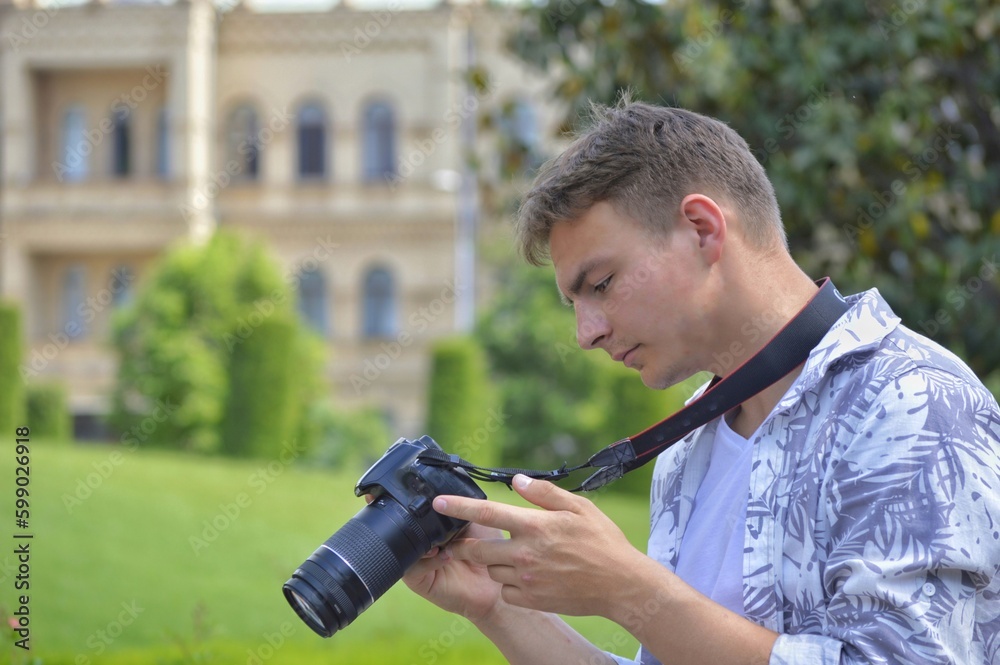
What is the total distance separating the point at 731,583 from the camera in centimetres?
180

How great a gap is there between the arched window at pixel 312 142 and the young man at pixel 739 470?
945 inches

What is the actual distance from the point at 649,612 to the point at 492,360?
16.0 meters

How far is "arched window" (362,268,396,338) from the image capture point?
25.1m

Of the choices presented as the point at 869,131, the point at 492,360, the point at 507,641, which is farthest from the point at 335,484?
the point at 507,641

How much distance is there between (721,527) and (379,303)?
922 inches

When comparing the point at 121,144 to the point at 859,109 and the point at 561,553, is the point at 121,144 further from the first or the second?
the point at 561,553

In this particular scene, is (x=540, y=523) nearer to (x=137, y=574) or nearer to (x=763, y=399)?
(x=763, y=399)

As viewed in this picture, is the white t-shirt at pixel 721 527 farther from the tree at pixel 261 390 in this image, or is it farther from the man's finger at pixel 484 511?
the tree at pixel 261 390

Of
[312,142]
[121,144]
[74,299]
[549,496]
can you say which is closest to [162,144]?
→ [121,144]

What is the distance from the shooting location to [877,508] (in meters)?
1.53

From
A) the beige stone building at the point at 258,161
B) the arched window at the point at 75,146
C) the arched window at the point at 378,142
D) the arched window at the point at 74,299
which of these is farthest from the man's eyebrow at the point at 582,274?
the arched window at the point at 75,146

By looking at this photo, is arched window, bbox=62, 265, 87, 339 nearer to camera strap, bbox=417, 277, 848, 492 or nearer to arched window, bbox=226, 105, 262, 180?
arched window, bbox=226, 105, 262, 180

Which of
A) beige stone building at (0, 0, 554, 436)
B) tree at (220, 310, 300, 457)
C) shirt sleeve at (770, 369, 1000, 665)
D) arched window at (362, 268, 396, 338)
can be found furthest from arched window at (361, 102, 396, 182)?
shirt sleeve at (770, 369, 1000, 665)

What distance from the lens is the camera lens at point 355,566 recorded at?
1962 mm
